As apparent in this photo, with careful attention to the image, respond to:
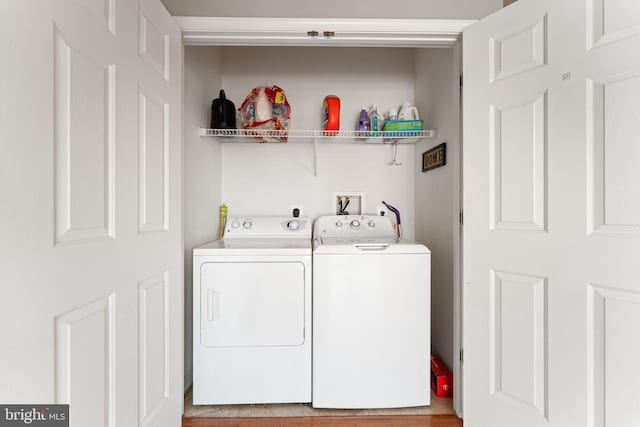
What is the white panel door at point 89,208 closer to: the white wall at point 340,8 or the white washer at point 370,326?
the white wall at point 340,8

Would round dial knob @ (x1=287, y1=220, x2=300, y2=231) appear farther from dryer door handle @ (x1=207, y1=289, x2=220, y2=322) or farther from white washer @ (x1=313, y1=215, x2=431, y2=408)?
dryer door handle @ (x1=207, y1=289, x2=220, y2=322)

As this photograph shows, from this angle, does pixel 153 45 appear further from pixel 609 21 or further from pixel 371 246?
pixel 609 21

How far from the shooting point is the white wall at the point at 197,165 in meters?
1.92

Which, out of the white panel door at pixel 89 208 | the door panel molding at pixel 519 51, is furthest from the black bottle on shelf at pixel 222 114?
the door panel molding at pixel 519 51

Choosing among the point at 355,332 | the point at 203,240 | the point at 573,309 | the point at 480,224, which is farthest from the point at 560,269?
the point at 203,240

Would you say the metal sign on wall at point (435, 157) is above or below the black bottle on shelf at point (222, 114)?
below

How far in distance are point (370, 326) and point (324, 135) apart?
4.45 ft

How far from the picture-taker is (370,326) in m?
1.71

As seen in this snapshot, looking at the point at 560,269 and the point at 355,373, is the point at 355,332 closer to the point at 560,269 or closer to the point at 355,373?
the point at 355,373

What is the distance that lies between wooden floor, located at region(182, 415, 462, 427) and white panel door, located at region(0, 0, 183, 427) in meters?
0.31

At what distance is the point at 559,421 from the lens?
1.24 metres

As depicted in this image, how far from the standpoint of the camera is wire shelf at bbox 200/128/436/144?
2145 millimetres

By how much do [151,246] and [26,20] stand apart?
32.2 inches

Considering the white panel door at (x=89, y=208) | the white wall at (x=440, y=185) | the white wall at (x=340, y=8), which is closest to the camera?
the white panel door at (x=89, y=208)
